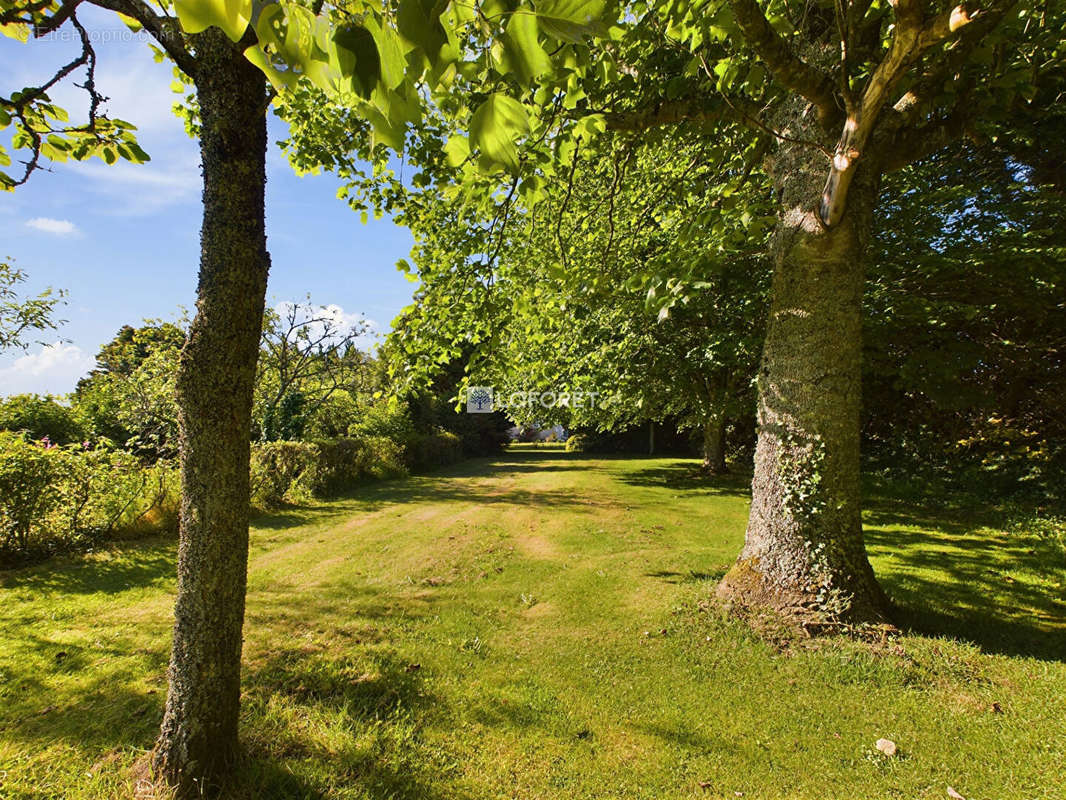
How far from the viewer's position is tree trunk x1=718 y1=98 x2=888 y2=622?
164 inches

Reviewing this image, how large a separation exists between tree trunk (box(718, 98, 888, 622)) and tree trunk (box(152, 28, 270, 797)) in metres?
4.29

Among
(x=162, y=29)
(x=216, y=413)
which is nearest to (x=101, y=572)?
(x=216, y=413)

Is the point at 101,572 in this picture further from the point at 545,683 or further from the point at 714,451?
the point at 714,451

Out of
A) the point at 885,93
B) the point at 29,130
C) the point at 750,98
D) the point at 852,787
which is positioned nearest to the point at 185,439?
the point at 29,130

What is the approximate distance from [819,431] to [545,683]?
3.29 metres

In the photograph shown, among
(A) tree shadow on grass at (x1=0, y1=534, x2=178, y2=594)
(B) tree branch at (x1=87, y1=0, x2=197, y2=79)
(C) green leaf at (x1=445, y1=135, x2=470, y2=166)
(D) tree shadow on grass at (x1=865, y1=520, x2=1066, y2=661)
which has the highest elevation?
(B) tree branch at (x1=87, y1=0, x2=197, y2=79)

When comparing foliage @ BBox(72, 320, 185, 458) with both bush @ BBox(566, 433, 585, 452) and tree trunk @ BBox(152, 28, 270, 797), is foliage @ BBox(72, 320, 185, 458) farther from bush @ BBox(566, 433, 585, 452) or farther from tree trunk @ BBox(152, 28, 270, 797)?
bush @ BBox(566, 433, 585, 452)

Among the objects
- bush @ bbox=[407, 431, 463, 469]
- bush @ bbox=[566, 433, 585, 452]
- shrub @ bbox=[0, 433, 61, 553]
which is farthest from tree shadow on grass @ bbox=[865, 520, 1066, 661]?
bush @ bbox=[566, 433, 585, 452]

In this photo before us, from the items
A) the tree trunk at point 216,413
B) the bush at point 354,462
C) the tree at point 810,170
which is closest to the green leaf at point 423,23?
the tree trunk at point 216,413

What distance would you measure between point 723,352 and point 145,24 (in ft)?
35.8

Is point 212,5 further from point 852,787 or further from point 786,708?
point 786,708

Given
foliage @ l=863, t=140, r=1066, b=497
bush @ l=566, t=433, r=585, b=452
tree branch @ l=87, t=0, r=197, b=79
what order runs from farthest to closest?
bush @ l=566, t=433, r=585, b=452, foliage @ l=863, t=140, r=1066, b=497, tree branch @ l=87, t=0, r=197, b=79

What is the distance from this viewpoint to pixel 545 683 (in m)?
3.60

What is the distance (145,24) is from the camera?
7.23ft
